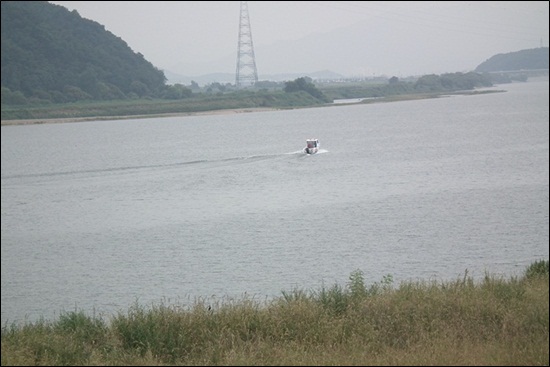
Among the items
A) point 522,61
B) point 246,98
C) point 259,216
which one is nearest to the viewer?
point 259,216

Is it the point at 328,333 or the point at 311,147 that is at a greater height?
the point at 328,333

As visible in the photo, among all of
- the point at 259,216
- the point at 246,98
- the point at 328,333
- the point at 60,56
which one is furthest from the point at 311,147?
the point at 328,333

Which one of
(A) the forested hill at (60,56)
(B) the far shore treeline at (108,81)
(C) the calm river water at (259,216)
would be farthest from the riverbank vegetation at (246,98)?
(C) the calm river water at (259,216)

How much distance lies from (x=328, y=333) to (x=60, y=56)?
1414 inches

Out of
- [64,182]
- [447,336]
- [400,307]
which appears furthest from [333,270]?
[64,182]

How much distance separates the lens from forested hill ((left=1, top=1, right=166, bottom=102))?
38.8 m

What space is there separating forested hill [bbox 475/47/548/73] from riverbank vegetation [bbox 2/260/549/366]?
2935 cm

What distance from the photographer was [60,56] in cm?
3962

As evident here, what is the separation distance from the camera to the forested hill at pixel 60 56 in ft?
127

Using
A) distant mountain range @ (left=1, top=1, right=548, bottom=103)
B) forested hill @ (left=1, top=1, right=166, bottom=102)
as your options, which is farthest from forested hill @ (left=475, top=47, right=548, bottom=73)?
forested hill @ (left=1, top=1, right=166, bottom=102)

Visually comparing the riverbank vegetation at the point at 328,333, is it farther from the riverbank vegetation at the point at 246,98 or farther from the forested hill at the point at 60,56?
the riverbank vegetation at the point at 246,98

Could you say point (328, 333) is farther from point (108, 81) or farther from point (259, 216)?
point (108, 81)

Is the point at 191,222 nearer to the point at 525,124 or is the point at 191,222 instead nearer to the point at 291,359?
the point at 291,359

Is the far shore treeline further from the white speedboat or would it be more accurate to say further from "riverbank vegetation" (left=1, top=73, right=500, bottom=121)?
the white speedboat
